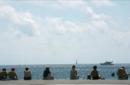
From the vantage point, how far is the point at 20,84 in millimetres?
28203

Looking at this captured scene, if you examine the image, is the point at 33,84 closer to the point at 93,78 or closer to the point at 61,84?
the point at 61,84

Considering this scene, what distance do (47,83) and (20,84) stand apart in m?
1.74

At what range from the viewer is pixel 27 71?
33594 mm

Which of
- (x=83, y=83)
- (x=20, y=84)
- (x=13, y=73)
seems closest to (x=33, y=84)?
(x=20, y=84)

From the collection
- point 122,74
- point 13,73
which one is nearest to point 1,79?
point 13,73

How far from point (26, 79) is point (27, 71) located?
0.56 metres

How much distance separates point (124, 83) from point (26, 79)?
26.0 ft

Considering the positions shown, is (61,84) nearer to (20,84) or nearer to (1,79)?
(20,84)

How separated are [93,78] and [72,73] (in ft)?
5.10

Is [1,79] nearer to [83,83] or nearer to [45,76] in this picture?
[45,76]

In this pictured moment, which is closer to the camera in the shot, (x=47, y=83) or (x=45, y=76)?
(x=47, y=83)

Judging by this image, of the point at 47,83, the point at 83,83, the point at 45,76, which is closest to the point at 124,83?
the point at 83,83

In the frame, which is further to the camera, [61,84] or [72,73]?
[72,73]

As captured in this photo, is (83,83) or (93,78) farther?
Answer: (93,78)
